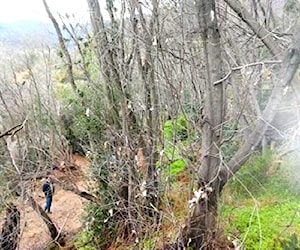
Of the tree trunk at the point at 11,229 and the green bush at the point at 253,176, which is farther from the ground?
the green bush at the point at 253,176

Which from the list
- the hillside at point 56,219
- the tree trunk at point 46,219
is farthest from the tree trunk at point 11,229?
the tree trunk at point 46,219

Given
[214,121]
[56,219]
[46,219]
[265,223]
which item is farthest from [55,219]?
[214,121]

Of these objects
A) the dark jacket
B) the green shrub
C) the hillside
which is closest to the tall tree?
the green shrub

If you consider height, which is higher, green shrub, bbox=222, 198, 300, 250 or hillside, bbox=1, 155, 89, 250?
green shrub, bbox=222, 198, 300, 250

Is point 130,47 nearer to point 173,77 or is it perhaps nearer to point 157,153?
point 173,77

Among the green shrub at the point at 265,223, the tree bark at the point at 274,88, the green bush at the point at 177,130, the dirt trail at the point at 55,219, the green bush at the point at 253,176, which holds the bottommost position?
the dirt trail at the point at 55,219

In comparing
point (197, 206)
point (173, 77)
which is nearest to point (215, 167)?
point (197, 206)

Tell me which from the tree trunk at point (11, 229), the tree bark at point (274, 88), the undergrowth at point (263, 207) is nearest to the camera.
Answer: the tree bark at point (274, 88)

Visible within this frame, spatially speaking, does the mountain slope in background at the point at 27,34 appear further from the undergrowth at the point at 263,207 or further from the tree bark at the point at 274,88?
the tree bark at the point at 274,88

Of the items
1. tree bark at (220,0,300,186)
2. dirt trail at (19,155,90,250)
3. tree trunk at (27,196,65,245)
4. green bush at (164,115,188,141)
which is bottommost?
dirt trail at (19,155,90,250)

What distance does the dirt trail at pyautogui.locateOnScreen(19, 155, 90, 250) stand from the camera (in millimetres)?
12757

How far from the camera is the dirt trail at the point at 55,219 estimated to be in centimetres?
1276

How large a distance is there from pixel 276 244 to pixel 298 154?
2994 millimetres

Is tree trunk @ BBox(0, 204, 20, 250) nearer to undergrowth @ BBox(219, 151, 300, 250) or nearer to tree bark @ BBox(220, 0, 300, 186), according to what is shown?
undergrowth @ BBox(219, 151, 300, 250)
